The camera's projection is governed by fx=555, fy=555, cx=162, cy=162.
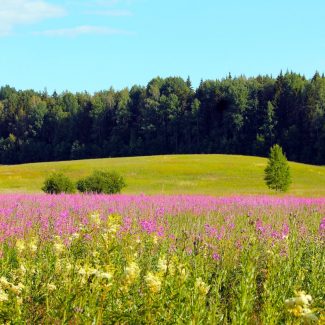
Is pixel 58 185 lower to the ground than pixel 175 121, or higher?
lower

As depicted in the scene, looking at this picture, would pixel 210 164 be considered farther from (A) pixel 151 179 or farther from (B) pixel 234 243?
(B) pixel 234 243


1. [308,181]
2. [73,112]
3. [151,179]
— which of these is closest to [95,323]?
[151,179]

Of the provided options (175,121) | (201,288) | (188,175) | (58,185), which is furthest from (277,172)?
(175,121)

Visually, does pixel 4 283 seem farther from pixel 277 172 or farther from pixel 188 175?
pixel 188 175

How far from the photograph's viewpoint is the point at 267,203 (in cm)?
A: 1784

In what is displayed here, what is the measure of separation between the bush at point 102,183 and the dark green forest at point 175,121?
62930mm

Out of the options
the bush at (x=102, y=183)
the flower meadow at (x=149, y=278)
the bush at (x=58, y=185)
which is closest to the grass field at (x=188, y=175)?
the bush at (x=102, y=183)

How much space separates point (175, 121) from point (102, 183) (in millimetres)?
80250

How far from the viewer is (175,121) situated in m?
111

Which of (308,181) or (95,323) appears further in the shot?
(308,181)

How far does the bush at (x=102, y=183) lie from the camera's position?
31.4m

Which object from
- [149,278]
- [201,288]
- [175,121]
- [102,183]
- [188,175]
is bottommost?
[188,175]

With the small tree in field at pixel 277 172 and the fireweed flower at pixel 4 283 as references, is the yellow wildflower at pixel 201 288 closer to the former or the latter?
the fireweed flower at pixel 4 283

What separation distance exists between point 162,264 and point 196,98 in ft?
362
